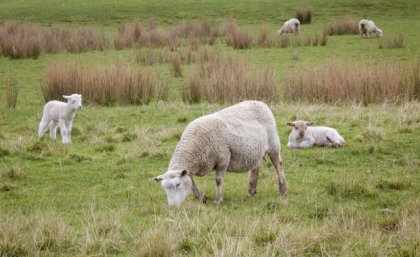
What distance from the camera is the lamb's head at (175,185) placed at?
6.51m

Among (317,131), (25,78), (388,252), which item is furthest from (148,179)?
(25,78)

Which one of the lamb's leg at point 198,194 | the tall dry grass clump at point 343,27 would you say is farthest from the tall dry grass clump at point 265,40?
the lamb's leg at point 198,194

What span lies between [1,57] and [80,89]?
10269mm

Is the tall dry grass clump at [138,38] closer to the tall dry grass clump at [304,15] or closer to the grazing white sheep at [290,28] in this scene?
the grazing white sheep at [290,28]

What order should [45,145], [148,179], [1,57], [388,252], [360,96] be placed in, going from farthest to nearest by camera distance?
[1,57]
[360,96]
[45,145]
[148,179]
[388,252]

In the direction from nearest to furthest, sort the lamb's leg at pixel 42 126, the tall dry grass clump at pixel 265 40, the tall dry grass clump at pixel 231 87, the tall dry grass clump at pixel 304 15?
1. the lamb's leg at pixel 42 126
2. the tall dry grass clump at pixel 231 87
3. the tall dry grass clump at pixel 265 40
4. the tall dry grass clump at pixel 304 15

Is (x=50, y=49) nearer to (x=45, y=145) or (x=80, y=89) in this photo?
(x=80, y=89)

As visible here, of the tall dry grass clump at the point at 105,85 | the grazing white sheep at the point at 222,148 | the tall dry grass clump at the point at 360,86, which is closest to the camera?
the grazing white sheep at the point at 222,148

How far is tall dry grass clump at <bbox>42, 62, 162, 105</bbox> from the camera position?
15180mm

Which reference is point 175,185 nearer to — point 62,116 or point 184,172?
point 184,172

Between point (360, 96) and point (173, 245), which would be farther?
point (360, 96)

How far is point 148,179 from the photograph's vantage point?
842 cm

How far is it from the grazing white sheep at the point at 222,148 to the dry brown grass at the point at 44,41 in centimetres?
1779

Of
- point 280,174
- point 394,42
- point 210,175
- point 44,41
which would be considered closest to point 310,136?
point 210,175
